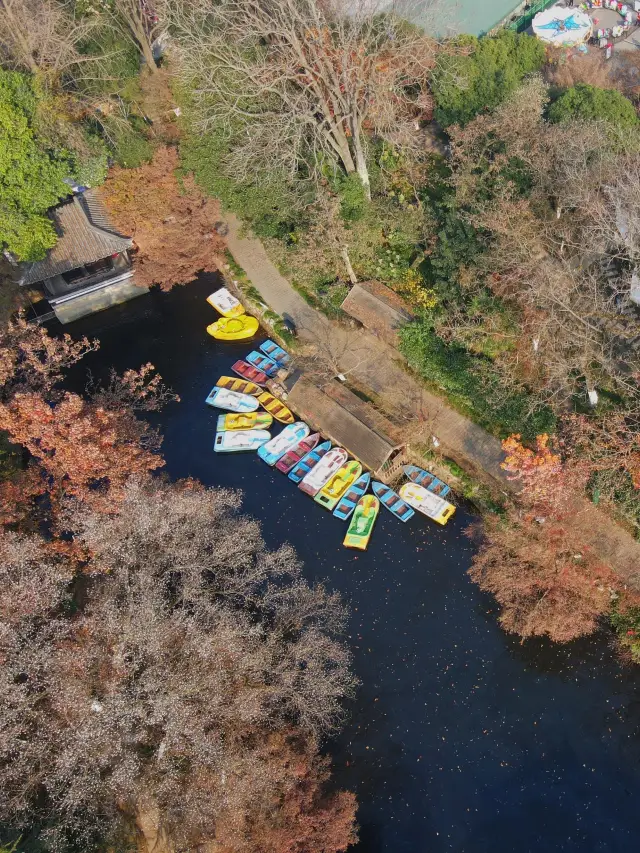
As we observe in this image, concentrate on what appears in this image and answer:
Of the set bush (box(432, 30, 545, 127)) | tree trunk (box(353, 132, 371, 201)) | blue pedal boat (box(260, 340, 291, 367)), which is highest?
bush (box(432, 30, 545, 127))

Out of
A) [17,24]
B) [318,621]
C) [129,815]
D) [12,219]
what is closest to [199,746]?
[129,815]

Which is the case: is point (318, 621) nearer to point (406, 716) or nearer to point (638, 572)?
point (406, 716)

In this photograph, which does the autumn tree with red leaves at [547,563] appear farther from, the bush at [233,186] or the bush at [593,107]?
the bush at [593,107]

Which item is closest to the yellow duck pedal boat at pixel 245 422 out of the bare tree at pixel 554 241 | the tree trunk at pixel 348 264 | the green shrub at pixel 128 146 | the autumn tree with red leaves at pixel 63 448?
the autumn tree with red leaves at pixel 63 448

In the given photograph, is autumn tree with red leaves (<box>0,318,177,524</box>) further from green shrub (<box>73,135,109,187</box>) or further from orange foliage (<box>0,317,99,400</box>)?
green shrub (<box>73,135,109,187</box>)

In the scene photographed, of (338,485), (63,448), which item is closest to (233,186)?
(338,485)

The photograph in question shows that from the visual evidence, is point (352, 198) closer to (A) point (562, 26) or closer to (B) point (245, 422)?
(B) point (245, 422)

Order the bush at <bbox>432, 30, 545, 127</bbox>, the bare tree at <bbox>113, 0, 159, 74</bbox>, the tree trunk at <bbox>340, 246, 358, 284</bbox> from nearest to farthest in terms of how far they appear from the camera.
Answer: the tree trunk at <bbox>340, 246, 358, 284</bbox>, the bush at <bbox>432, 30, 545, 127</bbox>, the bare tree at <bbox>113, 0, 159, 74</bbox>

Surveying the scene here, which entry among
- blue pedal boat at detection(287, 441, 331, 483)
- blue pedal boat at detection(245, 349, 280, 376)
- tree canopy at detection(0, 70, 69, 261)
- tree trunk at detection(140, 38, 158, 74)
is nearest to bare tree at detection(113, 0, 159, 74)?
tree trunk at detection(140, 38, 158, 74)
